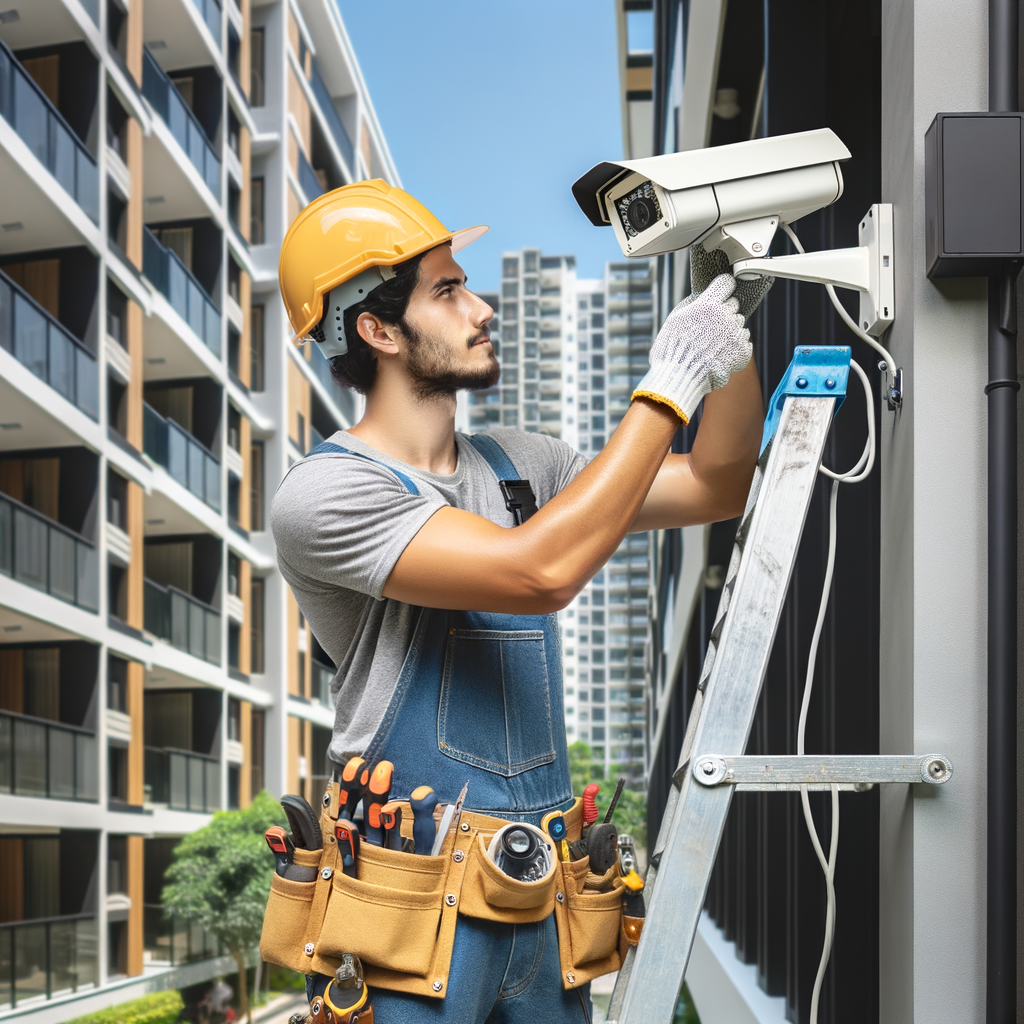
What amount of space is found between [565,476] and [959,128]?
0.86m

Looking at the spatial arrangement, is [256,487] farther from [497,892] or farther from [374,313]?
[497,892]

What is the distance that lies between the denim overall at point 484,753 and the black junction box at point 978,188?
80cm

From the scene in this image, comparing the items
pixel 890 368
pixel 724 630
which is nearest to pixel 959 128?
pixel 890 368

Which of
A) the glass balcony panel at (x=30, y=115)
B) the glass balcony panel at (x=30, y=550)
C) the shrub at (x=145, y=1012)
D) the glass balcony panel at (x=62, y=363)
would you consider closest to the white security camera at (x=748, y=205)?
the glass balcony panel at (x=30, y=550)

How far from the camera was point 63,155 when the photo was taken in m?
14.1

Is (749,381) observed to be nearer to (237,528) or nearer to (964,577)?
(964,577)

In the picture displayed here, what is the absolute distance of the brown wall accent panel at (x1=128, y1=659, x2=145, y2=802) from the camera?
1581cm

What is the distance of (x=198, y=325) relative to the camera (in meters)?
19.2

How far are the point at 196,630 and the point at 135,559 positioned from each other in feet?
9.13

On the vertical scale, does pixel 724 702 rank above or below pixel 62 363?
below

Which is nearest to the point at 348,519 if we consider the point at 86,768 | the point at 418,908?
the point at 418,908

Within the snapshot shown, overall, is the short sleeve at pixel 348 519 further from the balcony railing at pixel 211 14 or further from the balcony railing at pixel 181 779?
the balcony railing at pixel 211 14

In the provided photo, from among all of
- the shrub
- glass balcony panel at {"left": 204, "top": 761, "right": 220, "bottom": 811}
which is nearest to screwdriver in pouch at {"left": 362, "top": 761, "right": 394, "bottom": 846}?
the shrub

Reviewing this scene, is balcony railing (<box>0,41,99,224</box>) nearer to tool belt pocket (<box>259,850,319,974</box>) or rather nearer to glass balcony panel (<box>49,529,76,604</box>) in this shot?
glass balcony panel (<box>49,529,76,604</box>)
